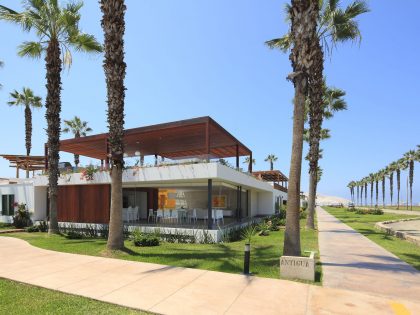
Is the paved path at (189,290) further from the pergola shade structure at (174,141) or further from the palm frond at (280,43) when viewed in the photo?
the palm frond at (280,43)

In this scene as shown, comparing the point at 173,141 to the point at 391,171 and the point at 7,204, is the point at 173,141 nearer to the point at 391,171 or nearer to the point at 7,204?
the point at 7,204

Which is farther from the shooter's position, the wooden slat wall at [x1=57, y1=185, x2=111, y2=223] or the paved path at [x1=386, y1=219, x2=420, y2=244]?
the wooden slat wall at [x1=57, y1=185, x2=111, y2=223]

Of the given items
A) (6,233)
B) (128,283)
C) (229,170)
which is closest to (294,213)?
(128,283)

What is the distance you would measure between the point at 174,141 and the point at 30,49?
958 centimetres

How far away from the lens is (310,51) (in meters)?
→ 9.70

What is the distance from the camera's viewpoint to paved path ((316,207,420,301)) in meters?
7.34

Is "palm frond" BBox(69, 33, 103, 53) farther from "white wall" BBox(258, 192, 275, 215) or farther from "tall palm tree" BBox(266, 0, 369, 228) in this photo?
"white wall" BBox(258, 192, 275, 215)

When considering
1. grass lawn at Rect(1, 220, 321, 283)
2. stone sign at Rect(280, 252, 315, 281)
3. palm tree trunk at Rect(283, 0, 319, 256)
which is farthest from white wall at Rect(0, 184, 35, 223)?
stone sign at Rect(280, 252, 315, 281)

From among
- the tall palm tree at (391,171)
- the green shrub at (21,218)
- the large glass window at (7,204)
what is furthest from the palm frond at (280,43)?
the tall palm tree at (391,171)

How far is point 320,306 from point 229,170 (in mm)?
10698

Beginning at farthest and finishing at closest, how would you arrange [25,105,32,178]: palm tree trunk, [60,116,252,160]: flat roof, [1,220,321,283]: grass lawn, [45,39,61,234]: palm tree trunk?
1. [25,105,32,178]: palm tree trunk
2. [45,39,61,234]: palm tree trunk
3. [60,116,252,160]: flat roof
4. [1,220,321,283]: grass lawn

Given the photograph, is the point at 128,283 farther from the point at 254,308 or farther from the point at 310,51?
the point at 310,51

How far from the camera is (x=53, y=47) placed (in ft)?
56.4

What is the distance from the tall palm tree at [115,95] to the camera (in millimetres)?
11719
